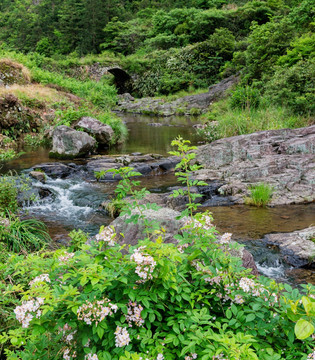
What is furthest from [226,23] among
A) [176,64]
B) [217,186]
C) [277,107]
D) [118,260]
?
[118,260]

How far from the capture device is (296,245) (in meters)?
5.04

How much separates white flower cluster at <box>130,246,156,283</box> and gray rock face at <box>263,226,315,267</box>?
378 cm

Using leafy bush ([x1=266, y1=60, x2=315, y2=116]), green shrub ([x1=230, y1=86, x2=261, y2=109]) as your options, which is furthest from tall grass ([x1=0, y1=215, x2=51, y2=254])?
green shrub ([x1=230, y1=86, x2=261, y2=109])

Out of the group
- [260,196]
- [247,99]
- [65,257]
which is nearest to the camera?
[65,257]

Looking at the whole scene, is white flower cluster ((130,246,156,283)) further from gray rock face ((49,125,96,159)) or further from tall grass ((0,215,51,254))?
gray rock face ((49,125,96,159))

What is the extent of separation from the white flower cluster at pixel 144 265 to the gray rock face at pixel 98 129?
11.8 m

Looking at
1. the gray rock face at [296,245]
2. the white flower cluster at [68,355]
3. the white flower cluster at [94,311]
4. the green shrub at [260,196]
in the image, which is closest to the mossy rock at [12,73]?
the green shrub at [260,196]

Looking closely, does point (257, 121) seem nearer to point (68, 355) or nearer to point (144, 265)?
point (144, 265)

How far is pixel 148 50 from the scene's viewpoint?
1556 inches

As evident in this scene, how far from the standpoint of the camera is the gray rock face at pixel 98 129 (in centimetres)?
1301

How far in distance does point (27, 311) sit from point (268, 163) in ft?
26.4

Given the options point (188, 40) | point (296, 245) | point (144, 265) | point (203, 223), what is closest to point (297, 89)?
point (296, 245)

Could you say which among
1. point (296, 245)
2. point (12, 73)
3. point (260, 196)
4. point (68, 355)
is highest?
point (12, 73)

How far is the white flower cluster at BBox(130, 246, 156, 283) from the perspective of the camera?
1643mm
